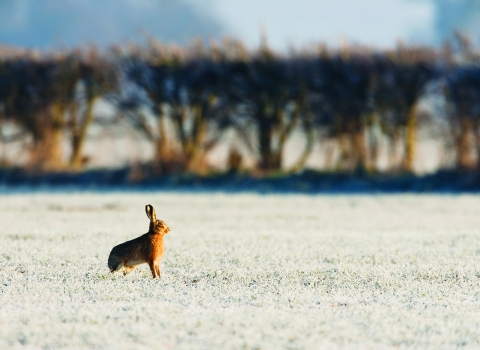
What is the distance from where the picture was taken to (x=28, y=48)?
90.3ft

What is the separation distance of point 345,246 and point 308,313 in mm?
4437

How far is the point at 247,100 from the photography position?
957 inches

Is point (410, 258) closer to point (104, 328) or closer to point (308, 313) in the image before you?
point (308, 313)

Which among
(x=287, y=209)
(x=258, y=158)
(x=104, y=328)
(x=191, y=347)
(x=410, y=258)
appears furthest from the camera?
(x=258, y=158)

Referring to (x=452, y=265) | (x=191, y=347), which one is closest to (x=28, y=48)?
(x=452, y=265)

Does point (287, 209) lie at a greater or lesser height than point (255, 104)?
lesser

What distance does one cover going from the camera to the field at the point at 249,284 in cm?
551

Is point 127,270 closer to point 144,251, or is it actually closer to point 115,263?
point 115,263

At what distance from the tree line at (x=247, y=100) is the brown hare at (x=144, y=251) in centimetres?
1528

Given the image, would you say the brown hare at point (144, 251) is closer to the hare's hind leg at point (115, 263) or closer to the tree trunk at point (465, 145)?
the hare's hind leg at point (115, 263)

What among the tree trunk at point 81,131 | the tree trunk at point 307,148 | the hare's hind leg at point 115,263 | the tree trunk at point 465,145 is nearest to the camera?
the hare's hind leg at point 115,263

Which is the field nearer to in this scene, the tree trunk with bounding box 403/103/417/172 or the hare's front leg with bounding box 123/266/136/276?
the hare's front leg with bounding box 123/266/136/276

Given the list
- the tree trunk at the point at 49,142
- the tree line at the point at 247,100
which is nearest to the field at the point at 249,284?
the tree line at the point at 247,100

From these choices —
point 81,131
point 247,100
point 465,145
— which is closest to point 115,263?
point 465,145
